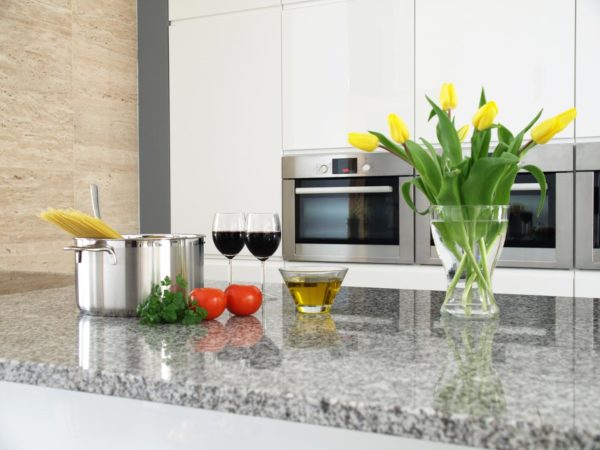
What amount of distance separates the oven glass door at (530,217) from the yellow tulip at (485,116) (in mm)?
1643

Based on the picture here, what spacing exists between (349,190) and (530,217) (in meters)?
0.74

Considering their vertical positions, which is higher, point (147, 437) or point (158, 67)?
point (158, 67)

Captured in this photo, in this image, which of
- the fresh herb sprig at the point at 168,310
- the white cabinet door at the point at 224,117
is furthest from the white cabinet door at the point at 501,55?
the fresh herb sprig at the point at 168,310

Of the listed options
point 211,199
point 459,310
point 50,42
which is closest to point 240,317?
point 459,310

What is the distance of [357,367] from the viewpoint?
Result: 75cm

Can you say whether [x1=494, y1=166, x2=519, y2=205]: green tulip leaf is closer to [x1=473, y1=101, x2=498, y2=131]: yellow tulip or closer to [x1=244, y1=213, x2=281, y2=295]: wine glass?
[x1=473, y1=101, x2=498, y2=131]: yellow tulip

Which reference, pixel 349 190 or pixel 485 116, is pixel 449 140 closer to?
pixel 485 116

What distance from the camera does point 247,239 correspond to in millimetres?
1306

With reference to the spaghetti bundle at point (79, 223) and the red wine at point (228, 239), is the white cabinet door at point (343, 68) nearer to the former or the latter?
the red wine at point (228, 239)

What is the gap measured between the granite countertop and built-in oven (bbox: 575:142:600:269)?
1404 millimetres

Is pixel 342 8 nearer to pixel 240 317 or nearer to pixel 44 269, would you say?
pixel 44 269

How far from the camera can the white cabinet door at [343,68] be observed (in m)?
2.70

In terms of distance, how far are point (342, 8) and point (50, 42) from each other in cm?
128

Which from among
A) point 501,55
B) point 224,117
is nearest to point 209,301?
point 501,55
